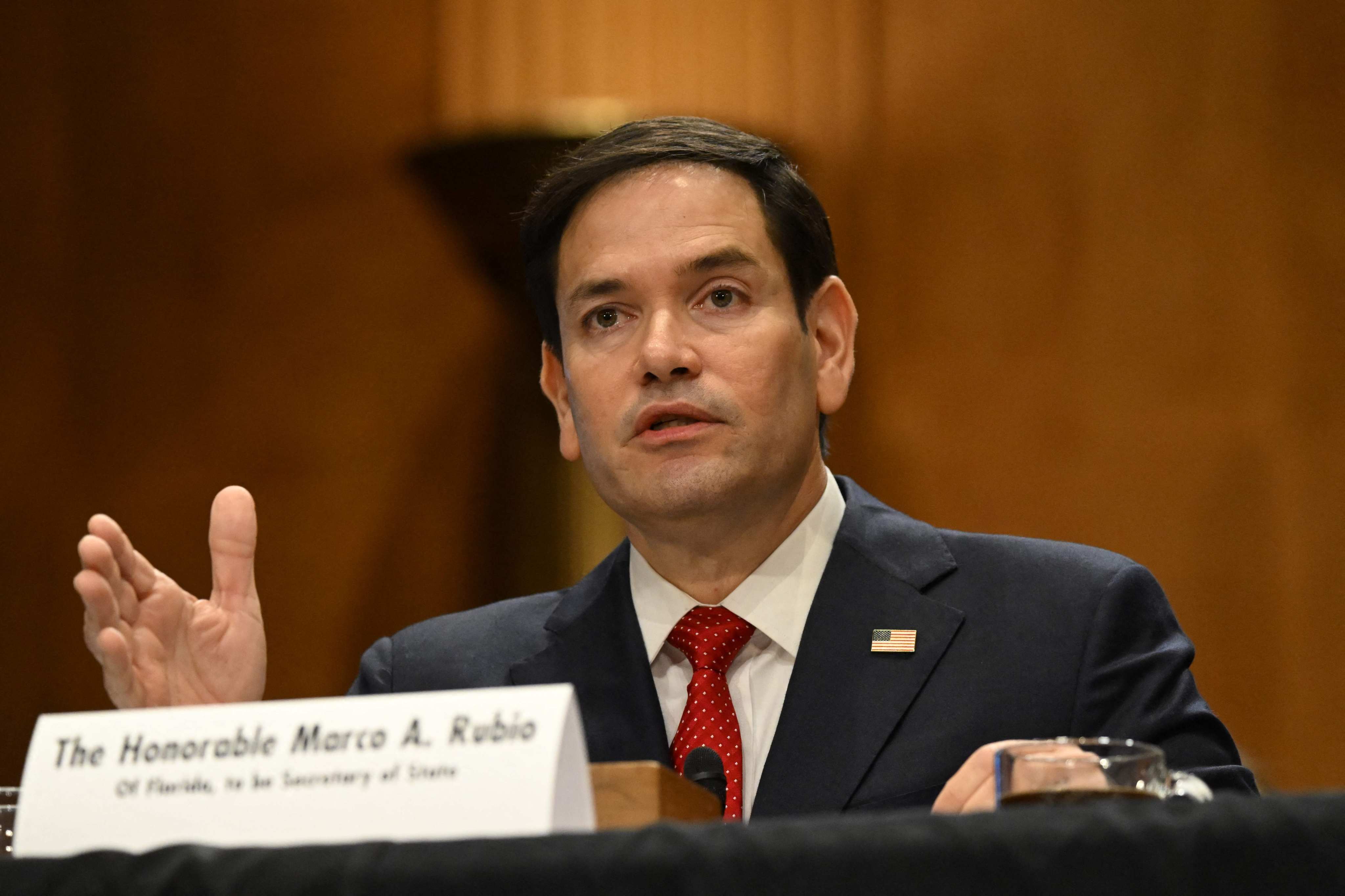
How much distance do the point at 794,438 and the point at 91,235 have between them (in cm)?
224

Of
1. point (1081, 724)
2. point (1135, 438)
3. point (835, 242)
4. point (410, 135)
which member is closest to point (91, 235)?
point (410, 135)

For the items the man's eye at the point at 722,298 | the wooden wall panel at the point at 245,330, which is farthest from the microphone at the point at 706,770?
the wooden wall panel at the point at 245,330

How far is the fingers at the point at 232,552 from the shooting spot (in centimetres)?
150

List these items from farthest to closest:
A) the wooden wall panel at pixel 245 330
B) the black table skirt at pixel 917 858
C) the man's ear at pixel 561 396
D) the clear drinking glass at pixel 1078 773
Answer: the wooden wall panel at pixel 245 330 < the man's ear at pixel 561 396 < the clear drinking glass at pixel 1078 773 < the black table skirt at pixel 917 858

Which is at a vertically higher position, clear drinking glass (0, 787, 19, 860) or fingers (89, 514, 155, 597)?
fingers (89, 514, 155, 597)

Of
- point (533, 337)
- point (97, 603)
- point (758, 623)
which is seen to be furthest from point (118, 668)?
point (533, 337)

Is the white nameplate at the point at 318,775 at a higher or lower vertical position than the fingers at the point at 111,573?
higher

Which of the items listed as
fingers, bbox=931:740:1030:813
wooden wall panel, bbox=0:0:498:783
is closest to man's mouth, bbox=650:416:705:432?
fingers, bbox=931:740:1030:813

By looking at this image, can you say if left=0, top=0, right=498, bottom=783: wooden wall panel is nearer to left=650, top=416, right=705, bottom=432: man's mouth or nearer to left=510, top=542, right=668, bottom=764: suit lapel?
left=510, top=542, right=668, bottom=764: suit lapel

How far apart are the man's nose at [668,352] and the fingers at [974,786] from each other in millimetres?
886

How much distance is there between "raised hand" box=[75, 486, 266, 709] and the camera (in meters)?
1.36

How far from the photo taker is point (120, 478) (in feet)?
11.4

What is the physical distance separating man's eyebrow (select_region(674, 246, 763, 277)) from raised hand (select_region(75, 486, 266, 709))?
0.71 m

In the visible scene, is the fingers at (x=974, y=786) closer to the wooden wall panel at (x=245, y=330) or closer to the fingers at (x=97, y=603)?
the fingers at (x=97, y=603)
